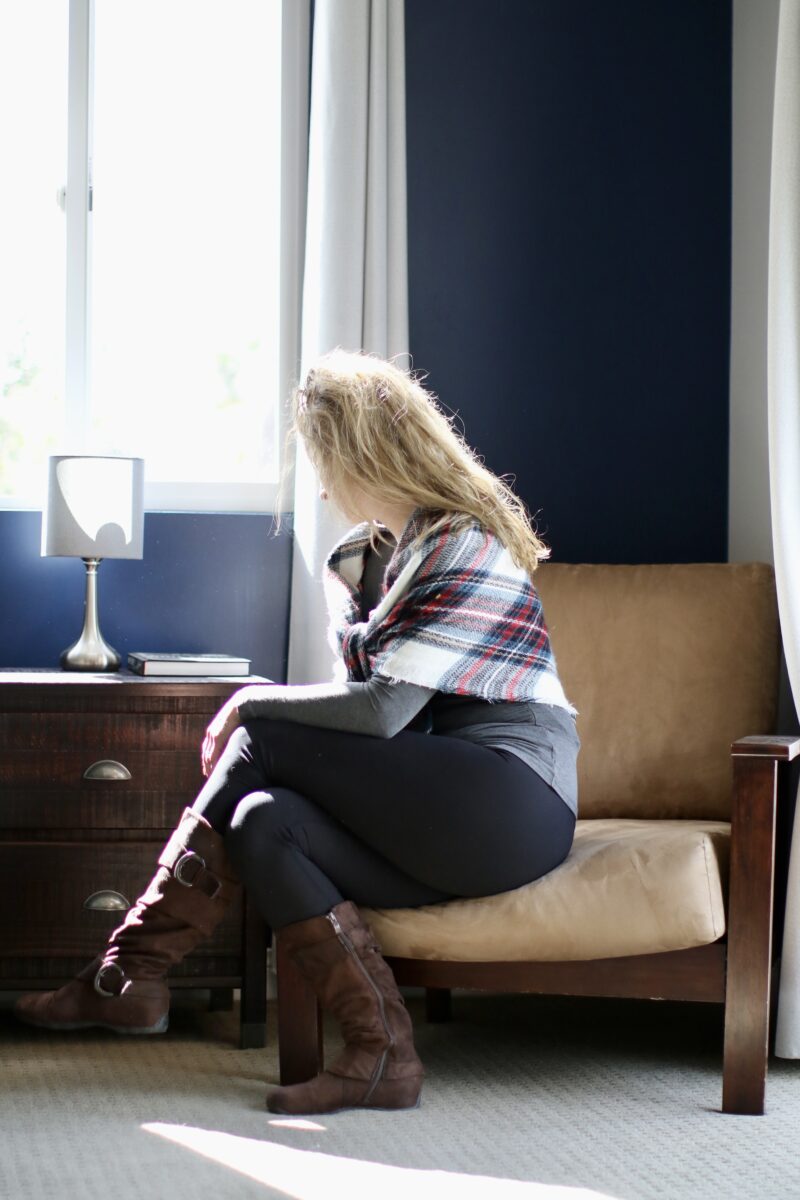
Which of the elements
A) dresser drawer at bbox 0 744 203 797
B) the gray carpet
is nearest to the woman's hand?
dresser drawer at bbox 0 744 203 797

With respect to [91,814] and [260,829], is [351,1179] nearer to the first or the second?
[260,829]

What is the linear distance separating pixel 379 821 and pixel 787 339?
1119 millimetres

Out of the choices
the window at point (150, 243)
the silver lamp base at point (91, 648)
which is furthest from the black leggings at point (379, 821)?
the window at point (150, 243)

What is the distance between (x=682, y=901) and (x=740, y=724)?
637mm

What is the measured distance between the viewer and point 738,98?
3.25m

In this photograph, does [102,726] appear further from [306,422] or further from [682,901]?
[682,901]

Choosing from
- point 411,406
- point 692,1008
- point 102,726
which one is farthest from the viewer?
point 692,1008

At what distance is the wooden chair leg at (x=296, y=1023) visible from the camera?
223 cm

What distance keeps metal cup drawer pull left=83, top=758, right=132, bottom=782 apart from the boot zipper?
0.63 meters

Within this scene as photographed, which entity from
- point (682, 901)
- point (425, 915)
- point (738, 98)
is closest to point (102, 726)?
point (425, 915)

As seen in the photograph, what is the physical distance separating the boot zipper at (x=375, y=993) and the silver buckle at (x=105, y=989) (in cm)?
34

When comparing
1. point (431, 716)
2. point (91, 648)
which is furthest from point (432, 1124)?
point (91, 648)

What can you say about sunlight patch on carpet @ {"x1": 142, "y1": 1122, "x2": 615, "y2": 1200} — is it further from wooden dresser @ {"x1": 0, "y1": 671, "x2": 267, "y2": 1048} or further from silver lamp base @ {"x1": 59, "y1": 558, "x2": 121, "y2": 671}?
silver lamp base @ {"x1": 59, "y1": 558, "x2": 121, "y2": 671}

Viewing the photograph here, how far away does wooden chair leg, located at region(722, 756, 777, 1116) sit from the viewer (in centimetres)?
212
